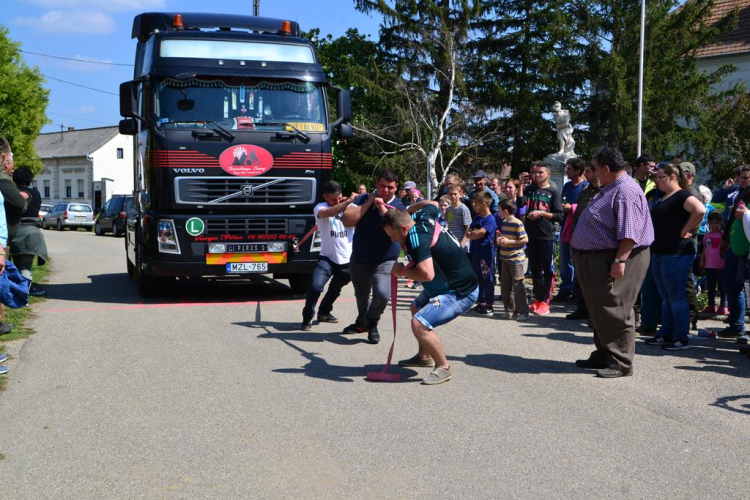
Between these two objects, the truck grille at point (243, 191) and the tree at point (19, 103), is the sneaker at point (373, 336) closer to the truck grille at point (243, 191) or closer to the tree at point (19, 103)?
the truck grille at point (243, 191)

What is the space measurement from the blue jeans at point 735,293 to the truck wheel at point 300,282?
5.95 meters

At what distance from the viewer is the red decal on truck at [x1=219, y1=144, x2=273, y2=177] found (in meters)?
10.5

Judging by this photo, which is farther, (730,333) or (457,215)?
(457,215)

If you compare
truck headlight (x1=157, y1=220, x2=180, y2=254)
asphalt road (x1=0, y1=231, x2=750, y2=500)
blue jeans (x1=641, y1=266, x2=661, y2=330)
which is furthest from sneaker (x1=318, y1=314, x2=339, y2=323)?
blue jeans (x1=641, y1=266, x2=661, y2=330)

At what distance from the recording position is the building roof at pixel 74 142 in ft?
222

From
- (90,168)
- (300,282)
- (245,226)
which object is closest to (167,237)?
(245,226)

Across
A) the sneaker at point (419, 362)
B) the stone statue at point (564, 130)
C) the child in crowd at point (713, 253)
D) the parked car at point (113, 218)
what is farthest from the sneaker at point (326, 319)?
the parked car at point (113, 218)

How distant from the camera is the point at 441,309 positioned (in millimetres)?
6246

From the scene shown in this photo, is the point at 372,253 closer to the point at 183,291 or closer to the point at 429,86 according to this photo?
the point at 183,291

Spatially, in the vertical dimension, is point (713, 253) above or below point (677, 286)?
above

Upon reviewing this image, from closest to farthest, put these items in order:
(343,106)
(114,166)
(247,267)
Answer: (247,267) → (343,106) → (114,166)

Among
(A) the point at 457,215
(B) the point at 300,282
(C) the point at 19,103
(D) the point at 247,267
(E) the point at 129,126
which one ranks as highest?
(C) the point at 19,103

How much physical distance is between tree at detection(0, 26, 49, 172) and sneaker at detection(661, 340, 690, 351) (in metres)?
35.1

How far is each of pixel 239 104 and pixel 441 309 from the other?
5.64 meters
